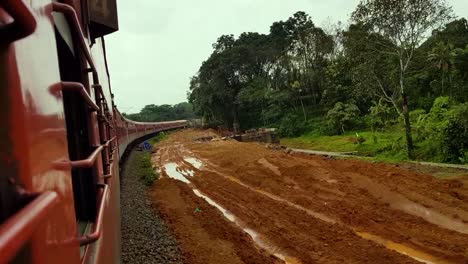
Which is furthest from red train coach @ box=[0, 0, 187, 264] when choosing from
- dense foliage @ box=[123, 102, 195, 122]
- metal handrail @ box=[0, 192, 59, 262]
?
dense foliage @ box=[123, 102, 195, 122]

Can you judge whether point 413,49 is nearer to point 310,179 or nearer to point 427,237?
point 310,179

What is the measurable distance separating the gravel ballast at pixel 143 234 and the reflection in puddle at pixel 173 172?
305cm

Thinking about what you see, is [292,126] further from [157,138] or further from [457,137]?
[457,137]

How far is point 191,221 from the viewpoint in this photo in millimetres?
9406

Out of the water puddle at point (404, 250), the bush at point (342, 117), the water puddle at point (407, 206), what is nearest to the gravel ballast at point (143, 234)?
the water puddle at point (404, 250)

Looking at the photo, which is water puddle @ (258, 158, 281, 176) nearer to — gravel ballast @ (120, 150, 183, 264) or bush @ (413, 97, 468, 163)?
gravel ballast @ (120, 150, 183, 264)

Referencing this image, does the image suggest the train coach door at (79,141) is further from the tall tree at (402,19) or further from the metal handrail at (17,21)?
the tall tree at (402,19)

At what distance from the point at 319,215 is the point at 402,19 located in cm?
1028

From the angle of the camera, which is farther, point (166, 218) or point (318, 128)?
point (318, 128)

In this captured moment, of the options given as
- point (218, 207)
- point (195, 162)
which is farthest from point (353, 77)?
point (218, 207)

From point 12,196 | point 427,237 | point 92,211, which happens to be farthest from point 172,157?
point 12,196

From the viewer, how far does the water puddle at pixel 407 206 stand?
7777mm

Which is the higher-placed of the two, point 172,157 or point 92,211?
point 92,211

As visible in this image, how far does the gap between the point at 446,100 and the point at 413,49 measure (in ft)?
12.4
